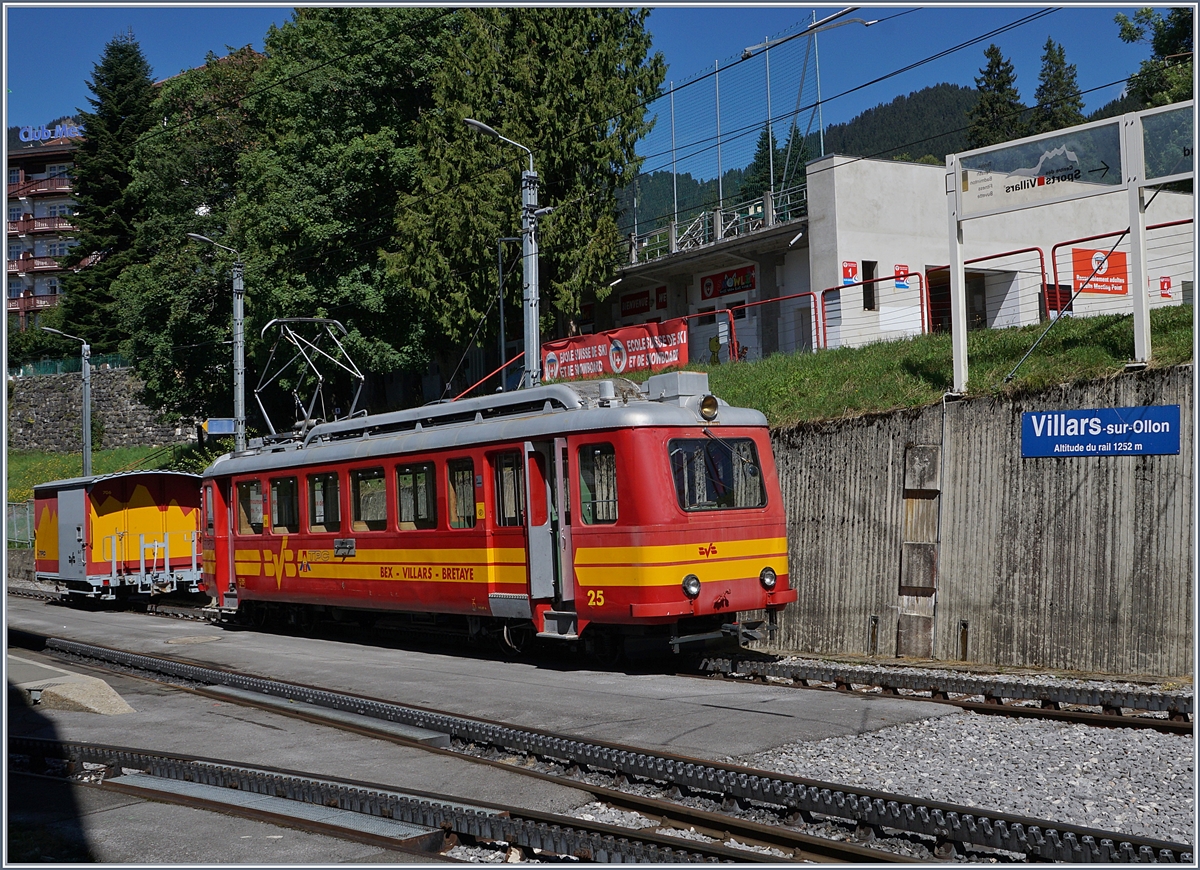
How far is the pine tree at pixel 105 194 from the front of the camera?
198 feet

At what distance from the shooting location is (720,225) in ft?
106

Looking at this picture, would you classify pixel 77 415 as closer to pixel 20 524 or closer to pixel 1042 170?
pixel 20 524

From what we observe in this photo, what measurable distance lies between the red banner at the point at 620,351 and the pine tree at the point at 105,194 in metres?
40.2

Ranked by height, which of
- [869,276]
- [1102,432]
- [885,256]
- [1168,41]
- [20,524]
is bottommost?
[20,524]

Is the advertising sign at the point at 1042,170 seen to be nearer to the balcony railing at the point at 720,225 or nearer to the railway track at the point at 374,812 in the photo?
the railway track at the point at 374,812

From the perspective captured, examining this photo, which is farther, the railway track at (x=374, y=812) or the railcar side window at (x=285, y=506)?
the railcar side window at (x=285, y=506)

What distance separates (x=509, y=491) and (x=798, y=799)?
7.14 m

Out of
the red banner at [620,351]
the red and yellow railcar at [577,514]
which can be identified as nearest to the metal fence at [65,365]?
the red banner at [620,351]

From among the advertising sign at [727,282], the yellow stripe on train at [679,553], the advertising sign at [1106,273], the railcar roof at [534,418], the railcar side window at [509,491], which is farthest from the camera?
the advertising sign at [727,282]

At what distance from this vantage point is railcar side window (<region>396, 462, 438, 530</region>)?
48.5ft

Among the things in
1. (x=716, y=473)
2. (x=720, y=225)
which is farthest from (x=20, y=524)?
(x=716, y=473)

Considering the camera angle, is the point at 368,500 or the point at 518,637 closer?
the point at 518,637

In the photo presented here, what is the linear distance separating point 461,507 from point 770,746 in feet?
21.1

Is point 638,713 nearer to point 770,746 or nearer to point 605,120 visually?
point 770,746
